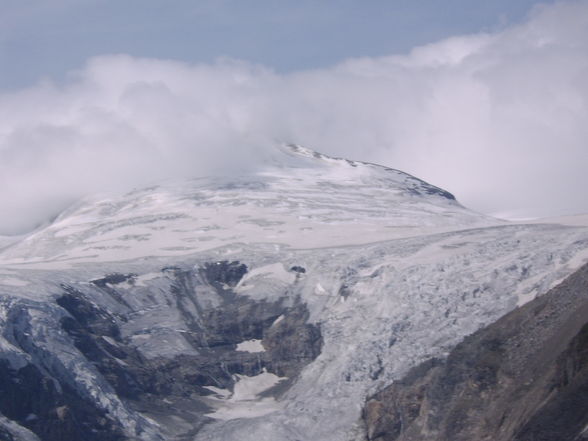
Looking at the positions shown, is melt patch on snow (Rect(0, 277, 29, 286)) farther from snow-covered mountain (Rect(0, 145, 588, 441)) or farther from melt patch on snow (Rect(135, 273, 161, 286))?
melt patch on snow (Rect(135, 273, 161, 286))

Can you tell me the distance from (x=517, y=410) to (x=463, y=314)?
30.9m

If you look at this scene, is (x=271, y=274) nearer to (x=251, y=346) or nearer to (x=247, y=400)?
(x=251, y=346)

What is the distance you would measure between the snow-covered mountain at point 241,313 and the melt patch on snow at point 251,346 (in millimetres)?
206

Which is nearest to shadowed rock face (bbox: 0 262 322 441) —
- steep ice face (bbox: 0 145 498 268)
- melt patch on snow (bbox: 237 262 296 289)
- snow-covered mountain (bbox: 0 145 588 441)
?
snow-covered mountain (bbox: 0 145 588 441)

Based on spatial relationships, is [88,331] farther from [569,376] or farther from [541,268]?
[569,376]

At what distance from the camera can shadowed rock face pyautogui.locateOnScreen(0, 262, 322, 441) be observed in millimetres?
96312

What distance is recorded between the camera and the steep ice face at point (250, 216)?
466ft

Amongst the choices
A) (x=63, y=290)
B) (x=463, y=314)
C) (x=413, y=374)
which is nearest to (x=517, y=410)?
(x=413, y=374)

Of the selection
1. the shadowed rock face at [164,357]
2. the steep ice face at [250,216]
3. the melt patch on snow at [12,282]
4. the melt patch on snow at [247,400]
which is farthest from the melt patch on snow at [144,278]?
the melt patch on snow at [247,400]

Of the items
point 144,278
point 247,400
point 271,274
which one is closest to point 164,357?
point 247,400

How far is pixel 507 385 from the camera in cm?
8506

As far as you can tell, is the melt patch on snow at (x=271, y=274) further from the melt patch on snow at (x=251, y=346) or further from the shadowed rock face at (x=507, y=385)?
the shadowed rock face at (x=507, y=385)

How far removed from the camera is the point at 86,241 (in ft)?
488

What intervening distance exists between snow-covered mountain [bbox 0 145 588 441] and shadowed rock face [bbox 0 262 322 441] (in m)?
0.17
